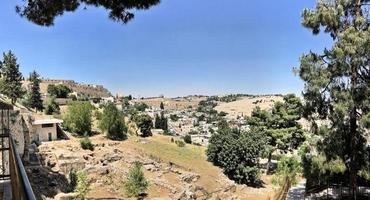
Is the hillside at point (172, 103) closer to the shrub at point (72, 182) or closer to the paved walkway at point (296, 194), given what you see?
the shrub at point (72, 182)

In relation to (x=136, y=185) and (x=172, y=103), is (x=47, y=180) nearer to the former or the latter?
(x=136, y=185)

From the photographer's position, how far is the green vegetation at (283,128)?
36156 mm

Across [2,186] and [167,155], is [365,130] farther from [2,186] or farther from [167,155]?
[167,155]

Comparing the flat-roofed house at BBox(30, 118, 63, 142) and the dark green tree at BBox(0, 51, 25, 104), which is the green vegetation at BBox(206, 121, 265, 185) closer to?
the flat-roofed house at BBox(30, 118, 63, 142)

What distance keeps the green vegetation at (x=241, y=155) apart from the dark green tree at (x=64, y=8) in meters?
27.0

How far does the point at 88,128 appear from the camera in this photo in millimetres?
41250

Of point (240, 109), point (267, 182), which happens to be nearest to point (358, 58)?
point (267, 182)

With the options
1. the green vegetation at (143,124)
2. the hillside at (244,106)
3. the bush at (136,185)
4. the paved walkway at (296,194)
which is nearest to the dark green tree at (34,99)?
the green vegetation at (143,124)

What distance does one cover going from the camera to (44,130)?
3559 centimetres

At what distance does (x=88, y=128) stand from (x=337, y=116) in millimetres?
31419

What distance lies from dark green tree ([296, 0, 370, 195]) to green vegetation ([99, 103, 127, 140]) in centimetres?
2840

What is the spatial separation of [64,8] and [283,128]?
30.3 metres

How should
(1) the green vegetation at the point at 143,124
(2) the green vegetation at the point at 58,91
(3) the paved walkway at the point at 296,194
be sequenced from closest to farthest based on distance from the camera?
(3) the paved walkway at the point at 296,194
(1) the green vegetation at the point at 143,124
(2) the green vegetation at the point at 58,91

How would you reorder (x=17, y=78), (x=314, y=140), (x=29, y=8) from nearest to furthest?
(x=29, y=8)
(x=314, y=140)
(x=17, y=78)
